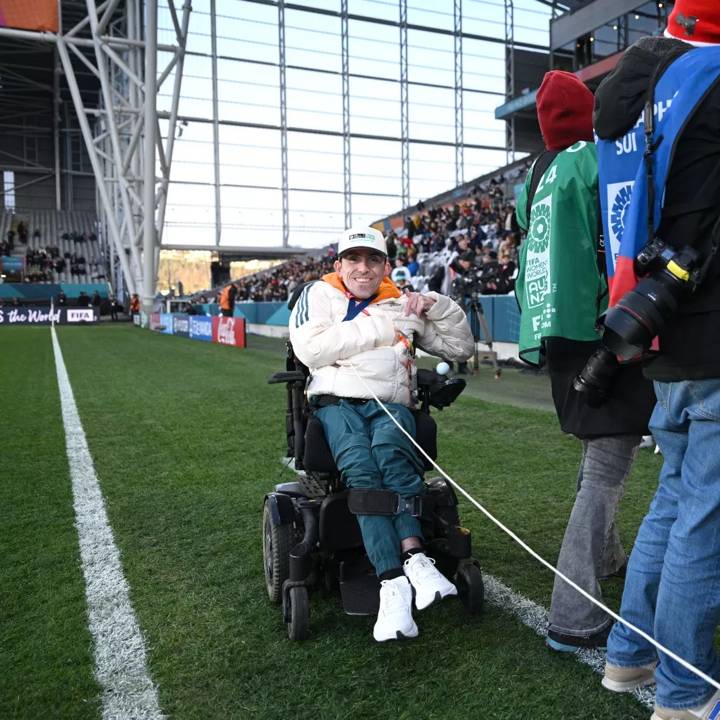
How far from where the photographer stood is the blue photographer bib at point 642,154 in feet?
5.40

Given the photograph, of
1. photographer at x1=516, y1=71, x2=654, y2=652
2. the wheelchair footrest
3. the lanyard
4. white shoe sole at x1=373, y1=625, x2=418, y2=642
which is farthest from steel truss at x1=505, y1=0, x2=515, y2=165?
white shoe sole at x1=373, y1=625, x2=418, y2=642

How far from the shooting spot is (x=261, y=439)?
6062 mm

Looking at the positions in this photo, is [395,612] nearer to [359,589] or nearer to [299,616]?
[359,589]

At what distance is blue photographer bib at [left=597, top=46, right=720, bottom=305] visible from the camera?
1646 millimetres

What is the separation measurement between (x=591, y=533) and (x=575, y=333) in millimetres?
636

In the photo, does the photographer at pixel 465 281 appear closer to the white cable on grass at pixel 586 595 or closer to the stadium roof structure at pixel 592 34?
the white cable on grass at pixel 586 595

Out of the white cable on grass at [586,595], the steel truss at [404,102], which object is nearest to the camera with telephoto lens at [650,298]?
the white cable on grass at [586,595]

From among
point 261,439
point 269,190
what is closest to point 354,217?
point 269,190

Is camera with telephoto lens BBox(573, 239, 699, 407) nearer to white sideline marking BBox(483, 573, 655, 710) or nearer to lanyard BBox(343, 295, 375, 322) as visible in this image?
white sideline marking BBox(483, 573, 655, 710)

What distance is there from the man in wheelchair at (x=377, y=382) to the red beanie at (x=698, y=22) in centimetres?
144

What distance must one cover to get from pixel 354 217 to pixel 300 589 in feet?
117

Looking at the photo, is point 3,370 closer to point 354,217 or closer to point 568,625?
point 568,625

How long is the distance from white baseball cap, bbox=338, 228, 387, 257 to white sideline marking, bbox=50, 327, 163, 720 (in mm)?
1603

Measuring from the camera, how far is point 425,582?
237cm
